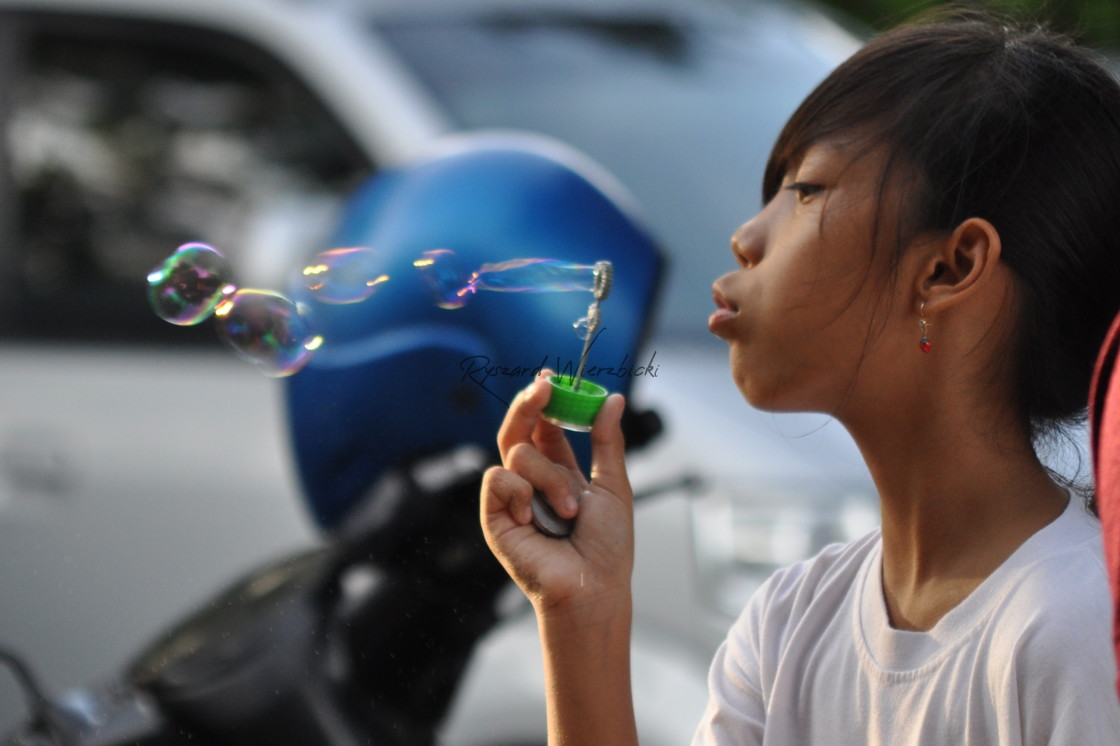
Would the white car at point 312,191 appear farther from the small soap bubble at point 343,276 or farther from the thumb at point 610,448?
the thumb at point 610,448

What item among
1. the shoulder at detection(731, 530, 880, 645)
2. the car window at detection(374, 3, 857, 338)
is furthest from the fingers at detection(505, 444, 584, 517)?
the car window at detection(374, 3, 857, 338)

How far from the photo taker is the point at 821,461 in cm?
224

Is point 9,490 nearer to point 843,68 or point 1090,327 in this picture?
point 843,68

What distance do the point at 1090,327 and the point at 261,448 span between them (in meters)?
1.67

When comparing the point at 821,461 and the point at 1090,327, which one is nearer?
the point at 1090,327

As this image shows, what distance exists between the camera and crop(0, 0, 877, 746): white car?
7.29ft

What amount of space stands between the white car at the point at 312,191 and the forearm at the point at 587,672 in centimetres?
90

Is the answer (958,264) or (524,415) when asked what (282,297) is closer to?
(524,415)

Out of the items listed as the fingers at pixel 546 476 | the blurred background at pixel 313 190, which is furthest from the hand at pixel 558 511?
Result: the blurred background at pixel 313 190

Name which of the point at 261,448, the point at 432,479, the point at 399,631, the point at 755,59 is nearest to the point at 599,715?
the point at 399,631

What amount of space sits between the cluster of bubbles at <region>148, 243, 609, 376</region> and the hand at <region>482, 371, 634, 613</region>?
32 centimetres

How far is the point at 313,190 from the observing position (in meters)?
2.79

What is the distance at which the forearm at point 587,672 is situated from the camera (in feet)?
4.03

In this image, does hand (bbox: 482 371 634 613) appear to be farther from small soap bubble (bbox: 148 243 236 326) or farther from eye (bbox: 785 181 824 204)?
small soap bubble (bbox: 148 243 236 326)
